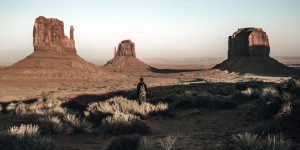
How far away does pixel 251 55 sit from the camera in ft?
368

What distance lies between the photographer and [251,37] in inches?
4496

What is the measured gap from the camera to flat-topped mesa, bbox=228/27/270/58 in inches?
4429

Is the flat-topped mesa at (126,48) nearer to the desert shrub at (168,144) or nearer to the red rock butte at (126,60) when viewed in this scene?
the red rock butte at (126,60)

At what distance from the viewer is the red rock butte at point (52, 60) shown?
232 ft

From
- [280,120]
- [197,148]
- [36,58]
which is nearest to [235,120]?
[280,120]

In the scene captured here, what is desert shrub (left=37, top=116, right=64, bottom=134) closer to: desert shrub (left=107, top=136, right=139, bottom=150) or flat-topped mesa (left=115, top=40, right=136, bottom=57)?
desert shrub (left=107, top=136, right=139, bottom=150)

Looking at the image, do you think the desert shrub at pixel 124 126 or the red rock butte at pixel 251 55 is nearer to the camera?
the desert shrub at pixel 124 126

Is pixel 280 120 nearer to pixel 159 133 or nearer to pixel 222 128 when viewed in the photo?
pixel 222 128

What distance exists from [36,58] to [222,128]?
238 ft

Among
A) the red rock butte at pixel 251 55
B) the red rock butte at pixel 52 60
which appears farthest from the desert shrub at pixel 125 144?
the red rock butte at pixel 251 55

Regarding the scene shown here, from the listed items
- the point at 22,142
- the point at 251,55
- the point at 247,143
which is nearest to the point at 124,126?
the point at 22,142

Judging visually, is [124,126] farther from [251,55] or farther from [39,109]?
[251,55]

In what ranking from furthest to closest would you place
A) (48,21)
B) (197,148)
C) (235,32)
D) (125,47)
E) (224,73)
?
(125,47) < (235,32) < (224,73) < (48,21) < (197,148)

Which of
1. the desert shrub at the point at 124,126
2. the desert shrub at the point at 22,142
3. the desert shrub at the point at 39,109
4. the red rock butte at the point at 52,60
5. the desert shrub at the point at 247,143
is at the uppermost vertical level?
→ the red rock butte at the point at 52,60
